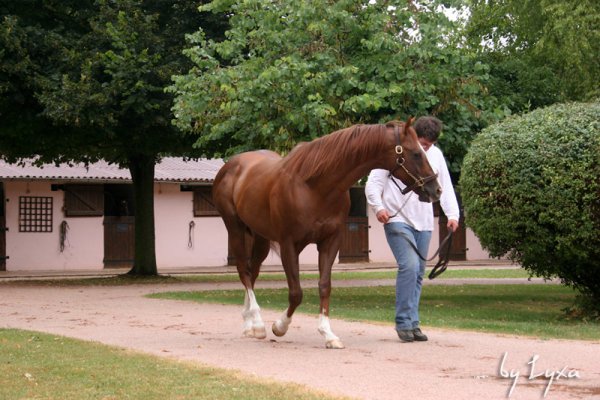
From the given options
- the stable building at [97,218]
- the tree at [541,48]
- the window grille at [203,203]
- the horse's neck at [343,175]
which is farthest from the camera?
the window grille at [203,203]

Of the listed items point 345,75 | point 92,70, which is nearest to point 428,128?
point 345,75

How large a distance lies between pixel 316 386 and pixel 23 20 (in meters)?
17.6

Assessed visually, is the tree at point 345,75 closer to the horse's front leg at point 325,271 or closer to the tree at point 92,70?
the tree at point 92,70

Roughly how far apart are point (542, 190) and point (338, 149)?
12.2ft

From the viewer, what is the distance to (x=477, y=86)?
16.9 m

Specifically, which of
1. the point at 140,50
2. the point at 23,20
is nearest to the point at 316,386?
the point at 140,50

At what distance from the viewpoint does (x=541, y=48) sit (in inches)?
1293

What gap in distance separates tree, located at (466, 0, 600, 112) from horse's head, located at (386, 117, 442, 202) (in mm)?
12432

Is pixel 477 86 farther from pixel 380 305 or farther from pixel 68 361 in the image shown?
pixel 68 361

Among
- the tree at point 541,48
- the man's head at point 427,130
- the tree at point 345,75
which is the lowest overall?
the man's head at point 427,130

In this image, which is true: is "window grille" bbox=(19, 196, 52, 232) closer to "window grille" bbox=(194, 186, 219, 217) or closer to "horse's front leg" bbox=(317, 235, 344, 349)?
"window grille" bbox=(194, 186, 219, 217)

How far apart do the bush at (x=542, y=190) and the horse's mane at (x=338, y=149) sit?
3.43 meters

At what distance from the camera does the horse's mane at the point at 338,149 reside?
1007 centimetres

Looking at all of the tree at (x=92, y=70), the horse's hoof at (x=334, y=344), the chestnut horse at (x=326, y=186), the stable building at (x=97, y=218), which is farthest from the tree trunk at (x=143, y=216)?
the horse's hoof at (x=334, y=344)
